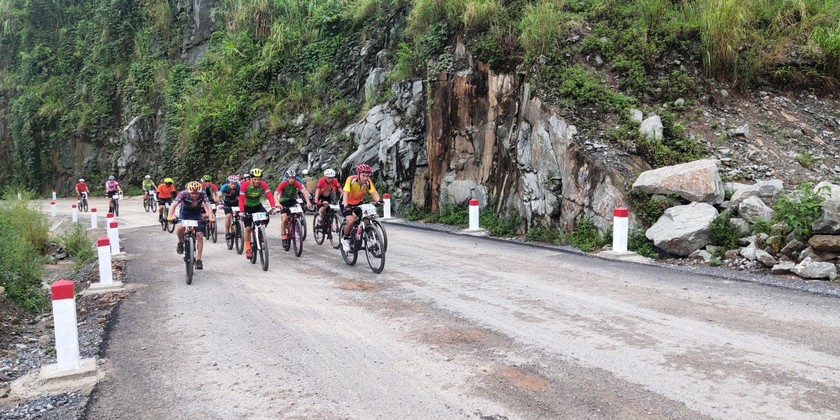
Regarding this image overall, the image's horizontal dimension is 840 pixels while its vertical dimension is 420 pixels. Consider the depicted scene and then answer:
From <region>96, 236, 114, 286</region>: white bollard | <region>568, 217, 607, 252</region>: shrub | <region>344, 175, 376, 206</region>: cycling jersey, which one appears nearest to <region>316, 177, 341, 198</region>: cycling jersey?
<region>344, 175, 376, 206</region>: cycling jersey

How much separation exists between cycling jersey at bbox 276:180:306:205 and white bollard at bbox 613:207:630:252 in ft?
23.2

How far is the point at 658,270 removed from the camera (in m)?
9.65

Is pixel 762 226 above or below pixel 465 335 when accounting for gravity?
above

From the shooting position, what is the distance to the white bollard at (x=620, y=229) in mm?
10966

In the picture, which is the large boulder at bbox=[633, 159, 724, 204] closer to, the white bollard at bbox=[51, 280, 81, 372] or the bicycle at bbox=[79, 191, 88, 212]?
the white bollard at bbox=[51, 280, 81, 372]

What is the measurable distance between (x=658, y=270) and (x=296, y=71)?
25.8 m

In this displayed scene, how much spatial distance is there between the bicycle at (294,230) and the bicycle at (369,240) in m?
2.13

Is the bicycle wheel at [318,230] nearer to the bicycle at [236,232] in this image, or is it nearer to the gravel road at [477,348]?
the bicycle at [236,232]

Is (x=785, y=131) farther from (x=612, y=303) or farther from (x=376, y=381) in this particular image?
(x=376, y=381)

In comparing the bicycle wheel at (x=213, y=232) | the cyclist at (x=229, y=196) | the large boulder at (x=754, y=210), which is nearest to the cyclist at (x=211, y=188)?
the bicycle wheel at (x=213, y=232)

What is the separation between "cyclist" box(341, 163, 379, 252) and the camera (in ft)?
36.0

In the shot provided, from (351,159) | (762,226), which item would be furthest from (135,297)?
(351,159)

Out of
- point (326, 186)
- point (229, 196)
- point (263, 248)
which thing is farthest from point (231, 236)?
point (263, 248)

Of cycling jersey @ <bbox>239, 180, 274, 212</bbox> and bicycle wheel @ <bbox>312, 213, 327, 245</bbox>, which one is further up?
cycling jersey @ <bbox>239, 180, 274, 212</bbox>
